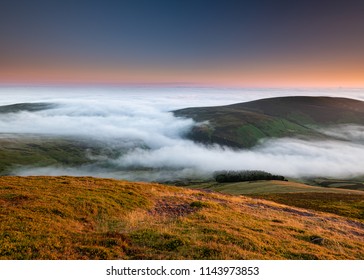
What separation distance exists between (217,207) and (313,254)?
14968 mm

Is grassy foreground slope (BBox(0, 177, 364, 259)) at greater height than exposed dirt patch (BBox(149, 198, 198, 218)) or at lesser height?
greater

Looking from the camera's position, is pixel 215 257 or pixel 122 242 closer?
pixel 215 257

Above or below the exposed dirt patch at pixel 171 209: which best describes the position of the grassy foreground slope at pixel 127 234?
above

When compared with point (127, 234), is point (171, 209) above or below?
below

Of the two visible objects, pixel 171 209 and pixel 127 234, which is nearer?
pixel 127 234

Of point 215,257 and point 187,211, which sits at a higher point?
point 215,257

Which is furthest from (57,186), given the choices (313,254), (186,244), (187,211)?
(313,254)

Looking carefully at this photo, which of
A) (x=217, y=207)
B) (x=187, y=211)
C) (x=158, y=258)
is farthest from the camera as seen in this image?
(x=217, y=207)

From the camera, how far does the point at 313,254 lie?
16.7m

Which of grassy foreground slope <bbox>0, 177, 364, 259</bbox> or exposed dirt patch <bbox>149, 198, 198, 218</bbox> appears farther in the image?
exposed dirt patch <bbox>149, 198, 198, 218</bbox>

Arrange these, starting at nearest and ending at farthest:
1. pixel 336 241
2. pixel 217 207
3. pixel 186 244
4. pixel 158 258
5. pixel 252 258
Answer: pixel 158 258 → pixel 252 258 → pixel 186 244 → pixel 336 241 → pixel 217 207

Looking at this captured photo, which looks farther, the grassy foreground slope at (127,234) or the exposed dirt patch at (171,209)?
the exposed dirt patch at (171,209)

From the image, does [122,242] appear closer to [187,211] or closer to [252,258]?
[252,258]
